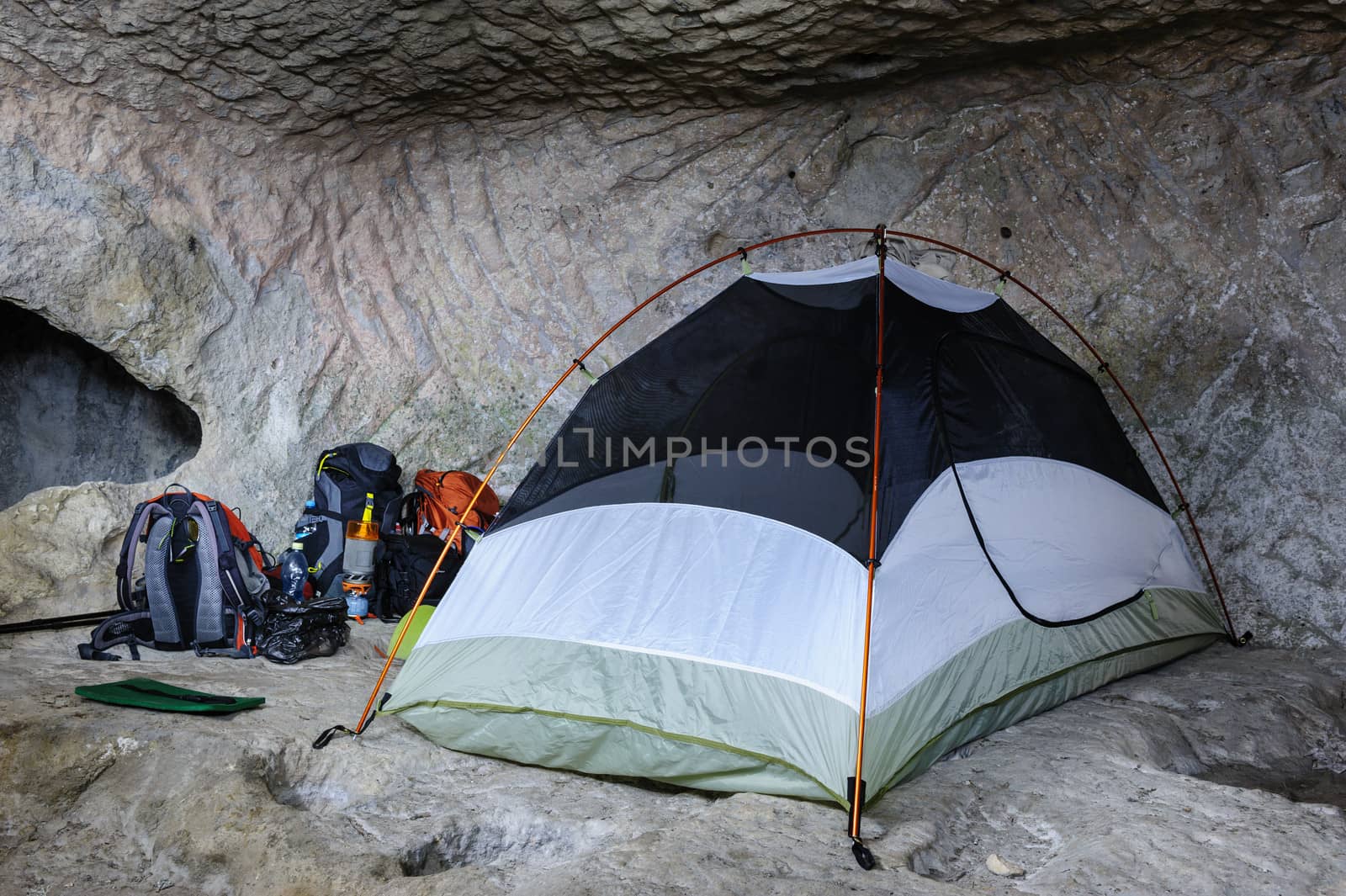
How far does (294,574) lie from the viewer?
4.61 metres

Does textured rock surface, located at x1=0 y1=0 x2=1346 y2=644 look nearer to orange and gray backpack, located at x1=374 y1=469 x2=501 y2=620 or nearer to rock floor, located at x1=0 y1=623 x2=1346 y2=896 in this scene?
orange and gray backpack, located at x1=374 y1=469 x2=501 y2=620

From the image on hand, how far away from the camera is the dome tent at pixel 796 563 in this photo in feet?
8.80

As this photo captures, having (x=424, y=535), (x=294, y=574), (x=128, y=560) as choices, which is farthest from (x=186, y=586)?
(x=424, y=535)

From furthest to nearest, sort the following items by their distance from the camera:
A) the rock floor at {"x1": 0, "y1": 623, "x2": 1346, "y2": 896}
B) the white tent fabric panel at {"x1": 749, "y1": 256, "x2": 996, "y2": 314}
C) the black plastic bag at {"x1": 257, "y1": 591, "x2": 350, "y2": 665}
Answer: the black plastic bag at {"x1": 257, "y1": 591, "x2": 350, "y2": 665} → the white tent fabric panel at {"x1": 749, "y1": 256, "x2": 996, "y2": 314} → the rock floor at {"x1": 0, "y1": 623, "x2": 1346, "y2": 896}

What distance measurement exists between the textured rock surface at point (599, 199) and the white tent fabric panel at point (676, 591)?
2.24m

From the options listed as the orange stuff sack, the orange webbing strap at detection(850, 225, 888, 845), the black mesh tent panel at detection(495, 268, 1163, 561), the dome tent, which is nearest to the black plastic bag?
the orange stuff sack

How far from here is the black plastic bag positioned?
3.87 metres

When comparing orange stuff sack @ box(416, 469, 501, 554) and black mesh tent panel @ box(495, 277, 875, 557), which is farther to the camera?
orange stuff sack @ box(416, 469, 501, 554)

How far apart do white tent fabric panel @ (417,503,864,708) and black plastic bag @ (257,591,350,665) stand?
38.8 inches

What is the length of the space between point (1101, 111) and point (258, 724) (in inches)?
173

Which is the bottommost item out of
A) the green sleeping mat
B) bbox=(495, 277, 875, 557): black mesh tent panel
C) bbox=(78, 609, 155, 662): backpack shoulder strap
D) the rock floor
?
the rock floor

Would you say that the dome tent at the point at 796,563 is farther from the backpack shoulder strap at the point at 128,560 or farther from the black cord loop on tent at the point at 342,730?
the backpack shoulder strap at the point at 128,560

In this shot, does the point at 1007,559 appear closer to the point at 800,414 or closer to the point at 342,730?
the point at 800,414

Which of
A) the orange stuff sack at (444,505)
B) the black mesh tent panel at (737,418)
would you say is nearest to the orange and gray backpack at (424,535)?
the orange stuff sack at (444,505)
